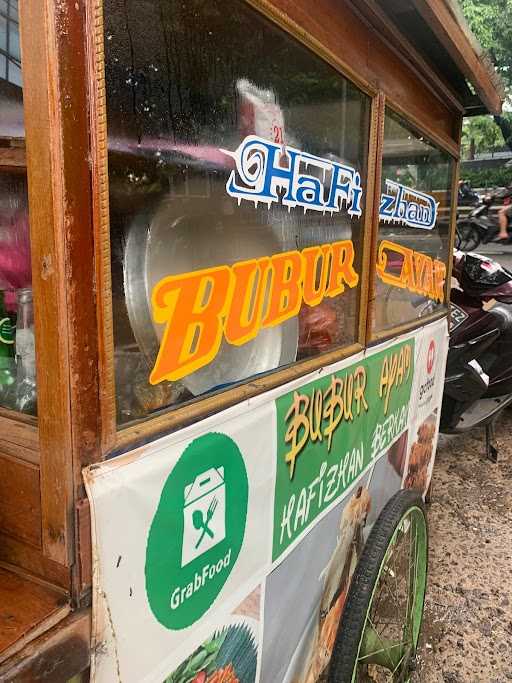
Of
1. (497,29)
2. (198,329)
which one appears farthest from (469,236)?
(198,329)

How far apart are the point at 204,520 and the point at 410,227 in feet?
5.45

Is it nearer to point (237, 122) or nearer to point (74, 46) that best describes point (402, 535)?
point (237, 122)

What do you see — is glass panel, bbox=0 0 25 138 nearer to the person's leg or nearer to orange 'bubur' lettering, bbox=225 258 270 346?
orange 'bubur' lettering, bbox=225 258 270 346

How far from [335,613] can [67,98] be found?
162cm

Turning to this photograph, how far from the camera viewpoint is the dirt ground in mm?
2205

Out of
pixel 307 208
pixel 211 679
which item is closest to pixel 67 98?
pixel 307 208

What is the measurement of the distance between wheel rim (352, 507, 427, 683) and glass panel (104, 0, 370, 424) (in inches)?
38.3

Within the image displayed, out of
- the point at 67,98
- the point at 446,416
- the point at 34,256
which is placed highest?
the point at 67,98

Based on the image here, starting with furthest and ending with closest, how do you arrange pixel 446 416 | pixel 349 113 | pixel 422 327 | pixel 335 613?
pixel 446 416, pixel 422 327, pixel 335 613, pixel 349 113

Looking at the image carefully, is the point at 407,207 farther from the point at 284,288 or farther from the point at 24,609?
the point at 24,609

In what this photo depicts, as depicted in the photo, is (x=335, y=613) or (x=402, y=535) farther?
(x=402, y=535)

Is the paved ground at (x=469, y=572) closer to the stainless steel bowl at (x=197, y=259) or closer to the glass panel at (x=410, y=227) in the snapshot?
the glass panel at (x=410, y=227)

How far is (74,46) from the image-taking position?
708mm

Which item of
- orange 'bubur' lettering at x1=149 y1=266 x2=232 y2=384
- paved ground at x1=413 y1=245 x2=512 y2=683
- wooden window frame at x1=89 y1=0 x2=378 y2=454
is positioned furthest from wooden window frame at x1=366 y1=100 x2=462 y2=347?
paved ground at x1=413 y1=245 x2=512 y2=683
